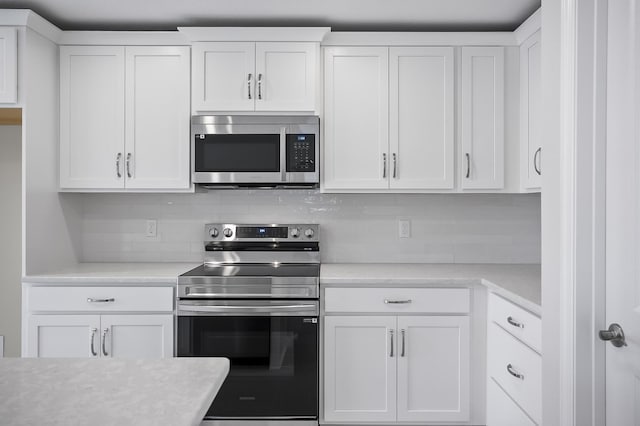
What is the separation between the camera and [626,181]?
1307 mm

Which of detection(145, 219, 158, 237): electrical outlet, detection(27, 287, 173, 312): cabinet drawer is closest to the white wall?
detection(27, 287, 173, 312): cabinet drawer

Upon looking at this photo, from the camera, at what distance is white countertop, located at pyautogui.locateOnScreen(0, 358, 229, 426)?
2.34 feet

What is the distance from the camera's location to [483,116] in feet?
8.83

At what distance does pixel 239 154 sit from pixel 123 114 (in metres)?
0.74

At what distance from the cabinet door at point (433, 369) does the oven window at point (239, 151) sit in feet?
3.92

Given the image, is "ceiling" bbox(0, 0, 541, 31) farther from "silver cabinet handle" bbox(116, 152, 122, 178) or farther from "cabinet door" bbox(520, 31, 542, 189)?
"silver cabinet handle" bbox(116, 152, 122, 178)

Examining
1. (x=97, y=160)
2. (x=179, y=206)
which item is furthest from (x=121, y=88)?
(x=179, y=206)

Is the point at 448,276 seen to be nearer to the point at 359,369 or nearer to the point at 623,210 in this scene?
the point at 359,369

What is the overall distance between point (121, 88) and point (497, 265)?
2590 millimetres

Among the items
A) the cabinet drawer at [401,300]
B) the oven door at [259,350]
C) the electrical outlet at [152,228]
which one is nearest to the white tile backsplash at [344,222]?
the electrical outlet at [152,228]

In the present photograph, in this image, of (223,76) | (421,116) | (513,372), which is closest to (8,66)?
(223,76)

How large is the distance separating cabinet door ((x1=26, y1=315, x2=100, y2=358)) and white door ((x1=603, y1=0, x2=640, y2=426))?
7.72 feet

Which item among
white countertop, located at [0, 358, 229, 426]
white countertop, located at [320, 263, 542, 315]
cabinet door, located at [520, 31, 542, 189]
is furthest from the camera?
cabinet door, located at [520, 31, 542, 189]

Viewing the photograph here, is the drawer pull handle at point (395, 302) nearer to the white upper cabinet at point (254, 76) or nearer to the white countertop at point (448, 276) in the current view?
the white countertop at point (448, 276)
